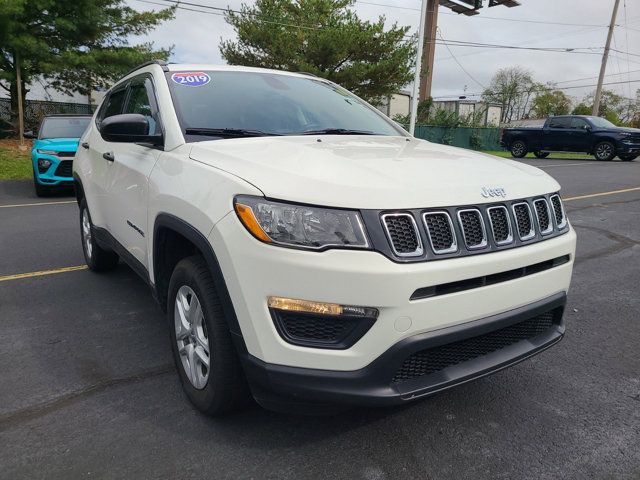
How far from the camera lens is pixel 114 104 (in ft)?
14.5

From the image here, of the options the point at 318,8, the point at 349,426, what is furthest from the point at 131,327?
the point at 318,8

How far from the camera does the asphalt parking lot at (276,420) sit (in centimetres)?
217

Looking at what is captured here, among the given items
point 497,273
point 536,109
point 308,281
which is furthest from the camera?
point 536,109

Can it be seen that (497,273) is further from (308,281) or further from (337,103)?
(337,103)

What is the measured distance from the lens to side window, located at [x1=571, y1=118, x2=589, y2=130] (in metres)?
20.4

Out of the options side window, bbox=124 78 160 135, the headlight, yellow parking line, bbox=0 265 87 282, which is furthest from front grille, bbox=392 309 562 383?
yellow parking line, bbox=0 265 87 282

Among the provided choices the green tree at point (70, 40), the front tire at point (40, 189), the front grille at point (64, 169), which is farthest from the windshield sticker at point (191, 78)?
the green tree at point (70, 40)

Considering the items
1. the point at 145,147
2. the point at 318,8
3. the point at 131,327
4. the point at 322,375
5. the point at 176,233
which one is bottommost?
the point at 131,327

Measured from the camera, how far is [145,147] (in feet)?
10.00

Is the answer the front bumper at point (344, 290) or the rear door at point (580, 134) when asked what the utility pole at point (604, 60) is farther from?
the front bumper at point (344, 290)

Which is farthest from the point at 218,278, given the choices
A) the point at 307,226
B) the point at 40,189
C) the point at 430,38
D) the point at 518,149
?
the point at 430,38

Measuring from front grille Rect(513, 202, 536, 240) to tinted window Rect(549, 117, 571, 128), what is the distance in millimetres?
21227

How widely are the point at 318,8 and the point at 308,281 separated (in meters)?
31.3

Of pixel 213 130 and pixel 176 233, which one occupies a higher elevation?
pixel 213 130
